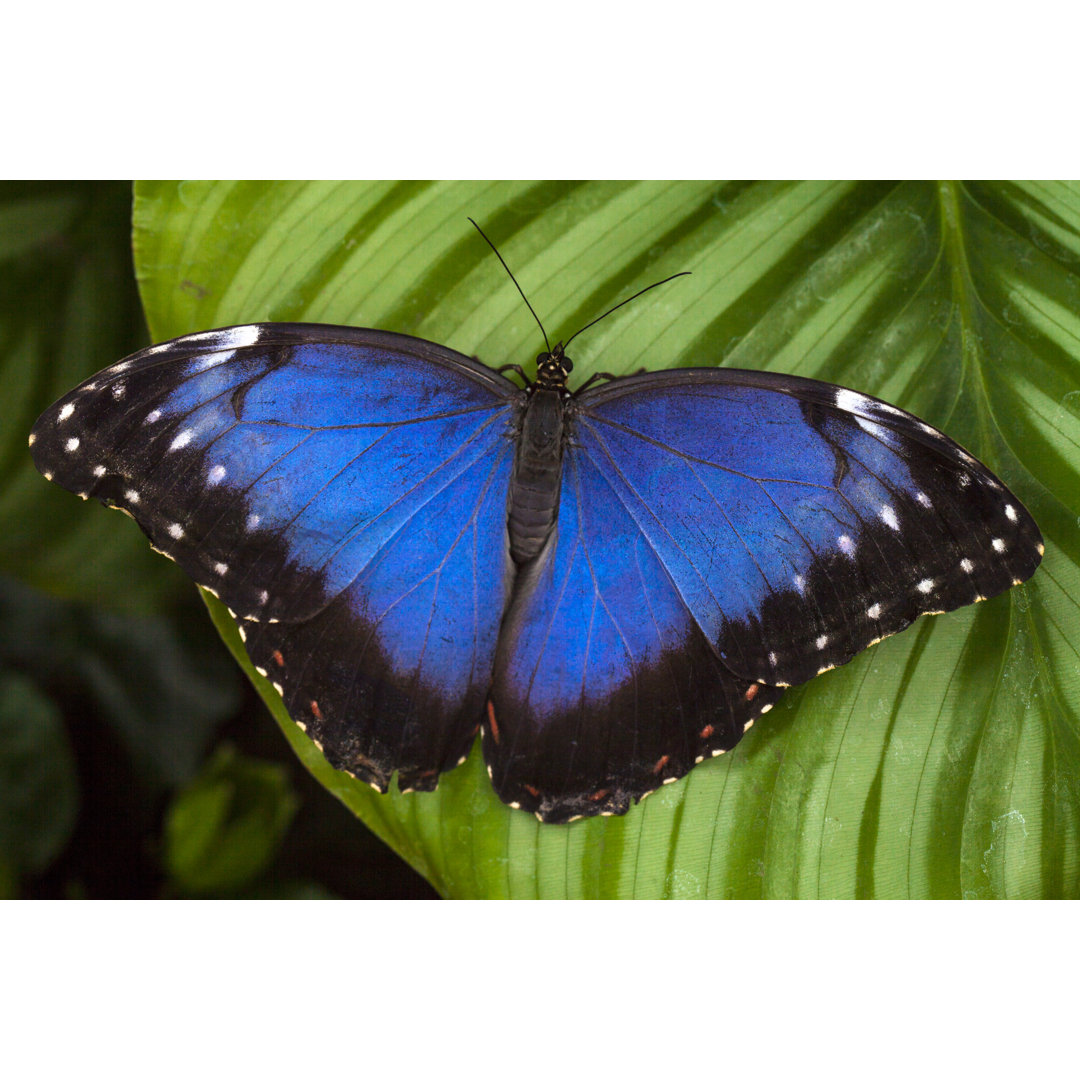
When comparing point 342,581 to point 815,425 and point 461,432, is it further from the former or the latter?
point 815,425

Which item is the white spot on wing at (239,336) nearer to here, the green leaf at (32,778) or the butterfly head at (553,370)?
the butterfly head at (553,370)

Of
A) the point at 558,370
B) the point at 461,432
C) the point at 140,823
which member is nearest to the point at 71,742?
the point at 140,823

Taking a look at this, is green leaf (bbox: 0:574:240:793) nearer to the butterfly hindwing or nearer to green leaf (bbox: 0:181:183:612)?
green leaf (bbox: 0:181:183:612)

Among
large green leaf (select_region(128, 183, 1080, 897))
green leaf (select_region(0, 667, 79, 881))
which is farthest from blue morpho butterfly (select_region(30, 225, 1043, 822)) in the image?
green leaf (select_region(0, 667, 79, 881))

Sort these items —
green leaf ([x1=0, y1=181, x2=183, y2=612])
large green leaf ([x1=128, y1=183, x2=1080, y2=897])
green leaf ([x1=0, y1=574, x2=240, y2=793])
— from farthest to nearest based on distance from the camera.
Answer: green leaf ([x1=0, y1=574, x2=240, y2=793])
green leaf ([x1=0, y1=181, x2=183, y2=612])
large green leaf ([x1=128, y1=183, x2=1080, y2=897])

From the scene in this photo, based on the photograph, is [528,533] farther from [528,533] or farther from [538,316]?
[538,316]
